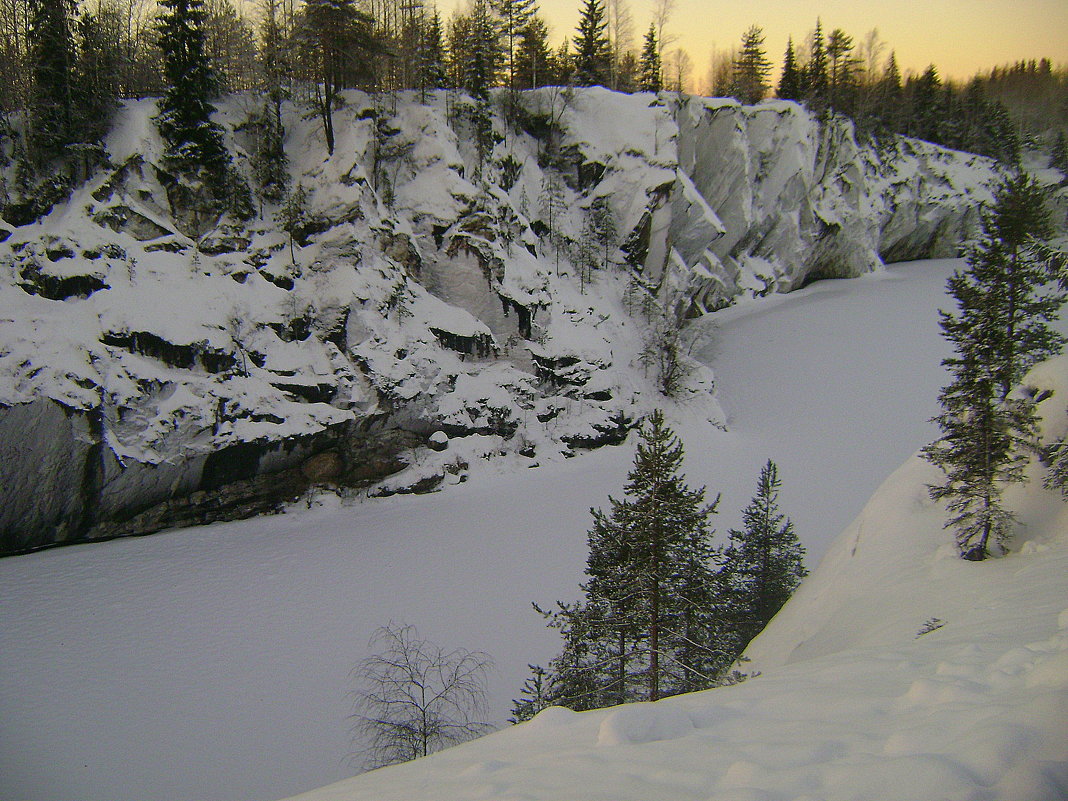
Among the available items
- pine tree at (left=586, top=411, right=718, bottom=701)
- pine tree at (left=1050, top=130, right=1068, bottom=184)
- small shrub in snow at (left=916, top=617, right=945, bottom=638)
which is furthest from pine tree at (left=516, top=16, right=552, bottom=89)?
pine tree at (left=1050, top=130, right=1068, bottom=184)

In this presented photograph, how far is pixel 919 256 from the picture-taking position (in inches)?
2298

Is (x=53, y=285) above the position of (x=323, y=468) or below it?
above

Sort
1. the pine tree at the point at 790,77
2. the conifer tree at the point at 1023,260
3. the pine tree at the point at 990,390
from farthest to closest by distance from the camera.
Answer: the pine tree at the point at 790,77, the conifer tree at the point at 1023,260, the pine tree at the point at 990,390

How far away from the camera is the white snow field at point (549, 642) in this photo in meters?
2.80

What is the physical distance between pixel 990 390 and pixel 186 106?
30.5 meters

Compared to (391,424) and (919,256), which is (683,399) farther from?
(919,256)

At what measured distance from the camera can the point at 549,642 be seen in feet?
48.4

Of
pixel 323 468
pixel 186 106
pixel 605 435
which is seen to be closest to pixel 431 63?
pixel 186 106

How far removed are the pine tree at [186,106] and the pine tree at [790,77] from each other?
5071 cm

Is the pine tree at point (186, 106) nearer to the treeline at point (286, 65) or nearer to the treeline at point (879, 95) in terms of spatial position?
the treeline at point (286, 65)

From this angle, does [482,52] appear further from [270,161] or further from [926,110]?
[926,110]

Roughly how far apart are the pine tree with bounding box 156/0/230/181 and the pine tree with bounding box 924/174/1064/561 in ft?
92.1

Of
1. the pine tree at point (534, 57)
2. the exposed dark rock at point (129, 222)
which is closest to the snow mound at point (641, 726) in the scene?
the exposed dark rock at point (129, 222)

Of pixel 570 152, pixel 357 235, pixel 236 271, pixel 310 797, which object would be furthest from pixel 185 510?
pixel 570 152
